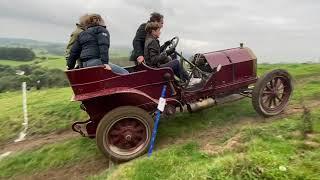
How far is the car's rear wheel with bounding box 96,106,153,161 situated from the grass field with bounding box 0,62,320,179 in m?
0.38

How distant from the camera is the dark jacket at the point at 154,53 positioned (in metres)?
8.23

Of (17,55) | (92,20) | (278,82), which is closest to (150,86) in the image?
(92,20)

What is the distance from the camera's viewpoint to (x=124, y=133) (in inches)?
296

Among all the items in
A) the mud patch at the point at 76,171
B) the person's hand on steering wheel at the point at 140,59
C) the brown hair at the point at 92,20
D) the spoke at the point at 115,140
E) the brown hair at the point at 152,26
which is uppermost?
the brown hair at the point at 92,20

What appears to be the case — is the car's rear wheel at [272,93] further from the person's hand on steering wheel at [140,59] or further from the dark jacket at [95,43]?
the dark jacket at [95,43]

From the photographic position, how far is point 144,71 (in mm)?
7840

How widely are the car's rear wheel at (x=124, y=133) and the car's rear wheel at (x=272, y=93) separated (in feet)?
7.72

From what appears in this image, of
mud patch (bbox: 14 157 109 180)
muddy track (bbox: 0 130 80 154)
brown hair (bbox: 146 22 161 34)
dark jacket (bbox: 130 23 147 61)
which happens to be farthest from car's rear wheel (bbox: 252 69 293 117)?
muddy track (bbox: 0 130 80 154)

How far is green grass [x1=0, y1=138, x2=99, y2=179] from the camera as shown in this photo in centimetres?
828

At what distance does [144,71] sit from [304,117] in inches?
116

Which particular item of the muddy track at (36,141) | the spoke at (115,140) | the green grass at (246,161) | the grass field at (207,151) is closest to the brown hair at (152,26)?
the grass field at (207,151)

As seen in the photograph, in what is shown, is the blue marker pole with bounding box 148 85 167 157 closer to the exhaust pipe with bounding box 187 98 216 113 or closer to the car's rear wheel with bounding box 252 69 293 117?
the exhaust pipe with bounding box 187 98 216 113

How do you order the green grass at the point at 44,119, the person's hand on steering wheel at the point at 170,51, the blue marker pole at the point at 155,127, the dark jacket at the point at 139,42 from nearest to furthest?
the blue marker pole at the point at 155,127
the dark jacket at the point at 139,42
the person's hand on steering wheel at the point at 170,51
the green grass at the point at 44,119

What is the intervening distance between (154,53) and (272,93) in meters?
2.59
